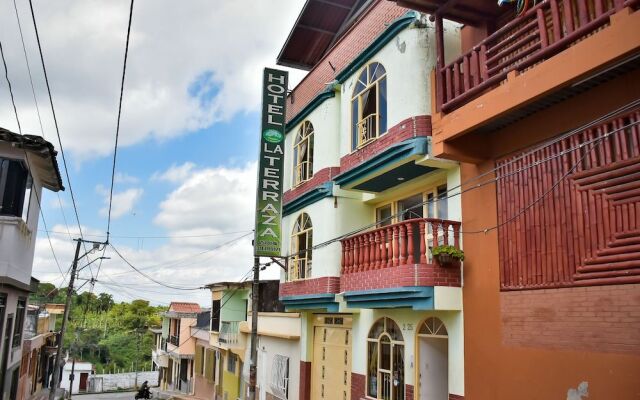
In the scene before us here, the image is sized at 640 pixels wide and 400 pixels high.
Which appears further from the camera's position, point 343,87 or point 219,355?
point 219,355

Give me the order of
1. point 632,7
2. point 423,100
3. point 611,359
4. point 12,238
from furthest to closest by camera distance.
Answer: point 12,238, point 423,100, point 611,359, point 632,7

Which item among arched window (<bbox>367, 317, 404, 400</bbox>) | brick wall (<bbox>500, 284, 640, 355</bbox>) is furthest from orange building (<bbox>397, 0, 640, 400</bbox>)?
arched window (<bbox>367, 317, 404, 400</bbox>)

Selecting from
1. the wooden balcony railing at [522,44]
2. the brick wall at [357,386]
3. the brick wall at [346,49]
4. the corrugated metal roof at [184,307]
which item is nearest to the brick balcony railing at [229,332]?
the brick wall at [346,49]

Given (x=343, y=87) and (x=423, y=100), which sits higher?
(x=343, y=87)

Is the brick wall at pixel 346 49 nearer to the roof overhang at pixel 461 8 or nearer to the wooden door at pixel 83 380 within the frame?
the roof overhang at pixel 461 8

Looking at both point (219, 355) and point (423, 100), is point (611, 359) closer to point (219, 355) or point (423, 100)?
point (423, 100)

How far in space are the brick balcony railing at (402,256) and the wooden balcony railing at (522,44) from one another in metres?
2.31

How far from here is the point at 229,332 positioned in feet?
80.8

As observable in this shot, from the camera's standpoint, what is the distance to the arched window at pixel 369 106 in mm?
11531

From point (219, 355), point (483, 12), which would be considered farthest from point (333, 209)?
point (219, 355)

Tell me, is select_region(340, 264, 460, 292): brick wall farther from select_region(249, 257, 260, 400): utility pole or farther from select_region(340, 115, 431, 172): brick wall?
select_region(249, 257, 260, 400): utility pole

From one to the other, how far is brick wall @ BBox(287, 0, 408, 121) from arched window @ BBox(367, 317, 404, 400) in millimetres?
6823

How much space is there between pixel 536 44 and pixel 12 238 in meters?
11.8

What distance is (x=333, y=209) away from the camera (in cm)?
1391
